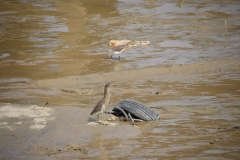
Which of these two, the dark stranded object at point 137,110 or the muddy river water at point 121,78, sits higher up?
the dark stranded object at point 137,110

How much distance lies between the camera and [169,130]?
775cm

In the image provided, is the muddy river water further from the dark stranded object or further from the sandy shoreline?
the dark stranded object

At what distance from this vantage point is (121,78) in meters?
11.7

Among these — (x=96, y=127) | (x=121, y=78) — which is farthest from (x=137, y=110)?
(x=121, y=78)

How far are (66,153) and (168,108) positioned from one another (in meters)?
2.63

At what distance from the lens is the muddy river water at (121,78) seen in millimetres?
7309

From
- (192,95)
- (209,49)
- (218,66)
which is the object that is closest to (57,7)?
(209,49)

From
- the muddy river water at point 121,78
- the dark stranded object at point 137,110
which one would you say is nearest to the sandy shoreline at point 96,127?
the muddy river water at point 121,78

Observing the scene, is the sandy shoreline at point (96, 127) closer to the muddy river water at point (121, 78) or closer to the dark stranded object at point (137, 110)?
the muddy river water at point (121, 78)

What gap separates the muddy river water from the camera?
731cm

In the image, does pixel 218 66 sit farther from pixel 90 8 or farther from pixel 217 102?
pixel 90 8

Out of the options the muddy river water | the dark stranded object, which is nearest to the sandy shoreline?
the muddy river water

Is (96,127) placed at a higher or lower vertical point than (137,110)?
lower

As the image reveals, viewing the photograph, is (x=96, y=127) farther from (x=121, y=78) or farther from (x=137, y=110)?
(x=121, y=78)
